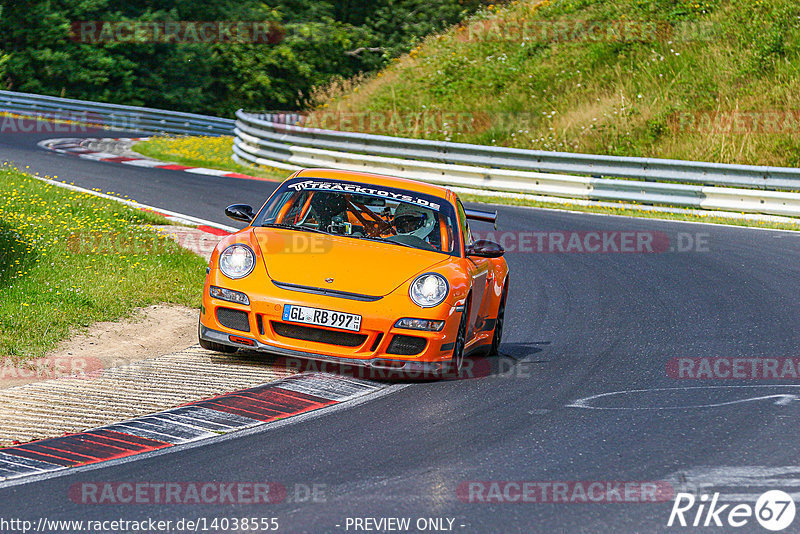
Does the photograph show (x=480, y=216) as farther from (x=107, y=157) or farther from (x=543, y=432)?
(x=107, y=157)

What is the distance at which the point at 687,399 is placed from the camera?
23.8ft

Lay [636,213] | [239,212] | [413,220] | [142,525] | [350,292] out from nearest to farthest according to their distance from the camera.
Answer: [142,525]
[350,292]
[239,212]
[413,220]
[636,213]

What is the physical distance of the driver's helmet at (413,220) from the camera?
8805 millimetres

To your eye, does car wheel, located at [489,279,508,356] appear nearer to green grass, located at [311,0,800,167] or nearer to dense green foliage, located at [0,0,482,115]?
green grass, located at [311,0,800,167]

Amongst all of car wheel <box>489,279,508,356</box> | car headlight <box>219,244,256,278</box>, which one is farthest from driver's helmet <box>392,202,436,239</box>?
car headlight <box>219,244,256,278</box>

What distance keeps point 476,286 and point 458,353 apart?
2.33 feet

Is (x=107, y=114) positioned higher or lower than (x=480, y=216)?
lower

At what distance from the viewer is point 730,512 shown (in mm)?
4844

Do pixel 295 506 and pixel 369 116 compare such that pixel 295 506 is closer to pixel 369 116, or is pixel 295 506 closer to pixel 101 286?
pixel 101 286

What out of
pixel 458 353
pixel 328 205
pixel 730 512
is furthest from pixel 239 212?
pixel 730 512

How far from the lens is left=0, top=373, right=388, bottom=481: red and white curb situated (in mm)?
5602

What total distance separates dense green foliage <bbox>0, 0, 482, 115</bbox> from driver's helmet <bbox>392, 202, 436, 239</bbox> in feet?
85.3

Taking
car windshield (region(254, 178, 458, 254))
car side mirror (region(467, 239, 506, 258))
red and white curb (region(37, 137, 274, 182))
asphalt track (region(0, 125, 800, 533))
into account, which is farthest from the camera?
red and white curb (region(37, 137, 274, 182))

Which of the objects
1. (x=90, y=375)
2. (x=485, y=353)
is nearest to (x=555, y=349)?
(x=485, y=353)
